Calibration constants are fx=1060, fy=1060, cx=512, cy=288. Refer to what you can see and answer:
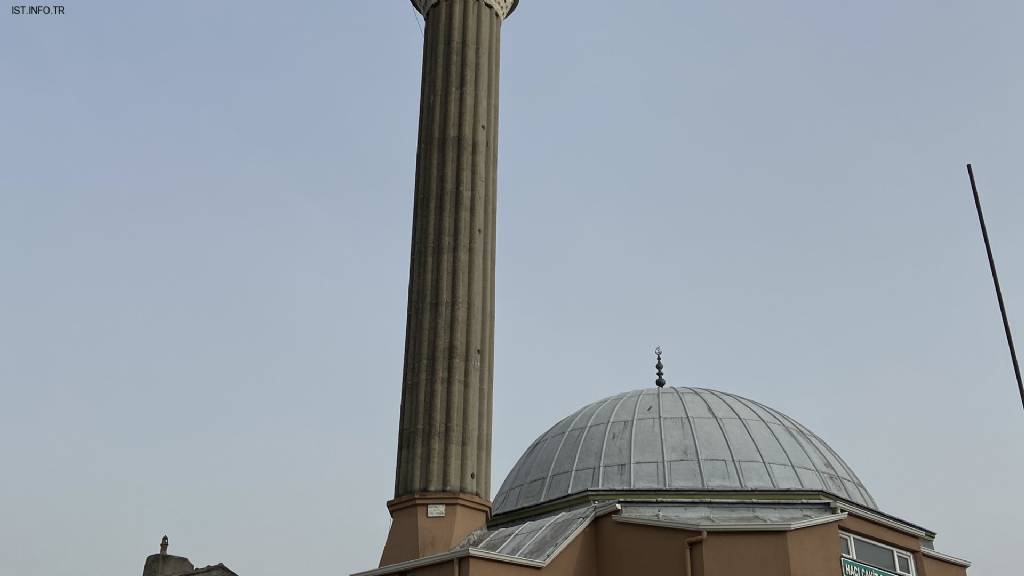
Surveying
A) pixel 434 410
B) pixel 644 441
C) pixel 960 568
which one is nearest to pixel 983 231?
pixel 960 568

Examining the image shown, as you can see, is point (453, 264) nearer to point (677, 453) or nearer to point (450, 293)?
point (450, 293)

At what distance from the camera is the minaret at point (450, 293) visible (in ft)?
59.6

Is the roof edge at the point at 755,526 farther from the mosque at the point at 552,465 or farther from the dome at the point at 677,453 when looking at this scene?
the dome at the point at 677,453

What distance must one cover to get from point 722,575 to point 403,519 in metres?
6.38

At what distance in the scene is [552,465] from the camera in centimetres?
1967

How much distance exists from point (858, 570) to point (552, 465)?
21.6ft

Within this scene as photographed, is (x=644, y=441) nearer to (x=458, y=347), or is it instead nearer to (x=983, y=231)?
(x=458, y=347)

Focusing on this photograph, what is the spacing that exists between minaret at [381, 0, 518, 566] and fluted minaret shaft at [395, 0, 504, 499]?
0.07 feet

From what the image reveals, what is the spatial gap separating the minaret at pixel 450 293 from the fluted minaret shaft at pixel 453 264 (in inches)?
0.9

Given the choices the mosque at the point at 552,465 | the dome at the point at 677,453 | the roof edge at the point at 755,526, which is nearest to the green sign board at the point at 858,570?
the mosque at the point at 552,465

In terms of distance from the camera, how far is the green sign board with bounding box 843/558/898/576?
14234mm

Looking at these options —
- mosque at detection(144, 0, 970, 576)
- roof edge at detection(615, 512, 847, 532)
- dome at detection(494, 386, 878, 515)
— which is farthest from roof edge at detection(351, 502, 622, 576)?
dome at detection(494, 386, 878, 515)

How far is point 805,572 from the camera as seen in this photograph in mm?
13695

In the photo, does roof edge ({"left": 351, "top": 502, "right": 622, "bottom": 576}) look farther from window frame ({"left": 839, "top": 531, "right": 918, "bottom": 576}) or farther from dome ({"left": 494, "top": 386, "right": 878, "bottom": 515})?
window frame ({"left": 839, "top": 531, "right": 918, "bottom": 576})
